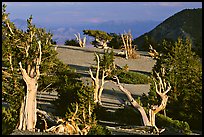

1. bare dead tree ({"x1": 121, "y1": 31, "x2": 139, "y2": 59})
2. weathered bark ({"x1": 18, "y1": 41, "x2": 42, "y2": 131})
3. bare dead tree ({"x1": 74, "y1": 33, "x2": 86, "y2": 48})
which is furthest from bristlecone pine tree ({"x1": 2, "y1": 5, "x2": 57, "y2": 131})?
bare dead tree ({"x1": 74, "y1": 33, "x2": 86, "y2": 48})

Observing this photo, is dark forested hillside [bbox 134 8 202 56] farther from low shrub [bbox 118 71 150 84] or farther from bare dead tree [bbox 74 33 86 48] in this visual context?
low shrub [bbox 118 71 150 84]

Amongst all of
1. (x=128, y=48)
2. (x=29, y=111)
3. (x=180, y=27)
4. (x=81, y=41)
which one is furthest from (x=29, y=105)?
(x=180, y=27)

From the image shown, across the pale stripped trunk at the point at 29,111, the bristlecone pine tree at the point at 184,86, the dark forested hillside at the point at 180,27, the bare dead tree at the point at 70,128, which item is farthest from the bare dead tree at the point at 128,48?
the dark forested hillside at the point at 180,27

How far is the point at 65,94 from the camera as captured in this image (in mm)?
16141

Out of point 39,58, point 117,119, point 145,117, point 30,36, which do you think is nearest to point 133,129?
point 145,117

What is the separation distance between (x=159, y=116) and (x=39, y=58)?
585cm

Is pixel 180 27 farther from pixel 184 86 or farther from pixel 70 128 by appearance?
pixel 70 128

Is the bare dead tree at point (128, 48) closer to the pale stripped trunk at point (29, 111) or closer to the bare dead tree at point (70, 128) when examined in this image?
the pale stripped trunk at point (29, 111)

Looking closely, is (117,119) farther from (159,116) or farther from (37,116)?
(37,116)

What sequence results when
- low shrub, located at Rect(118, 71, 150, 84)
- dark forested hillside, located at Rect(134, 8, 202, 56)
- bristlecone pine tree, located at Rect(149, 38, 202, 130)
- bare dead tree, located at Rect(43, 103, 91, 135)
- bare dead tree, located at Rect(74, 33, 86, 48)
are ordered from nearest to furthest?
1. bare dead tree, located at Rect(43, 103, 91, 135)
2. bristlecone pine tree, located at Rect(149, 38, 202, 130)
3. low shrub, located at Rect(118, 71, 150, 84)
4. bare dead tree, located at Rect(74, 33, 86, 48)
5. dark forested hillside, located at Rect(134, 8, 202, 56)

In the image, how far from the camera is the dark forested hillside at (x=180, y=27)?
6856cm

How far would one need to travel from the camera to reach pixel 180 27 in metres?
71.3

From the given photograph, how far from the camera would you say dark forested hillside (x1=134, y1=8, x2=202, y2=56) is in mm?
68562

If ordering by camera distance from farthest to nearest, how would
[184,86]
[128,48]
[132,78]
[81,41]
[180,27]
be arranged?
[180,27]
[81,41]
[128,48]
[132,78]
[184,86]
